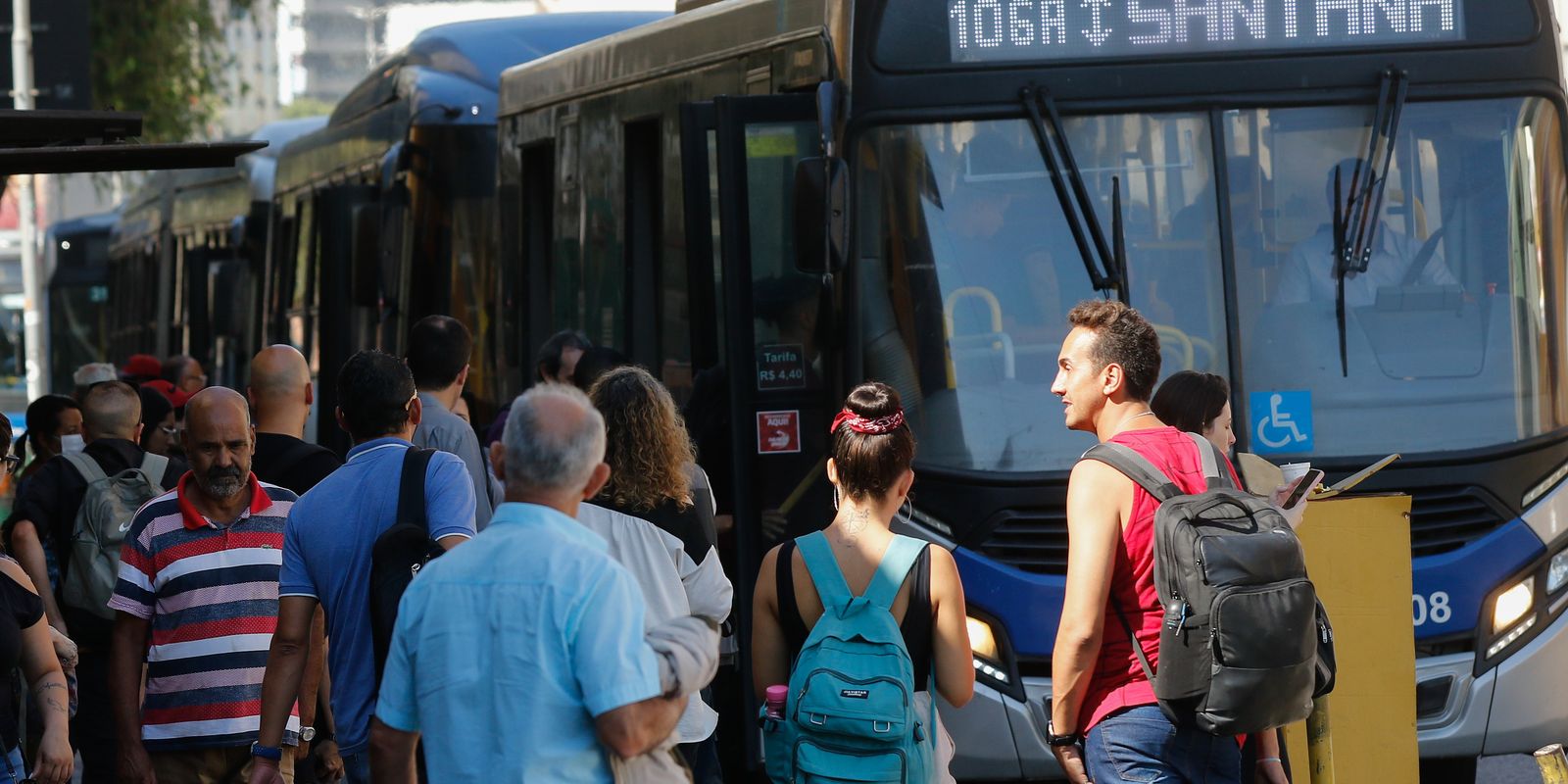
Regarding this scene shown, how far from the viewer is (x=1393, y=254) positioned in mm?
7434

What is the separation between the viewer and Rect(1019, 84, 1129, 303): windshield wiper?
24.1 feet

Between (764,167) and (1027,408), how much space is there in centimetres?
128

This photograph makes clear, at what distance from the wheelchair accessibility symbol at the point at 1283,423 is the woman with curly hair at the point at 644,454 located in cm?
275

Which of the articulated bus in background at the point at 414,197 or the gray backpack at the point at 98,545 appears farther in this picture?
the articulated bus in background at the point at 414,197

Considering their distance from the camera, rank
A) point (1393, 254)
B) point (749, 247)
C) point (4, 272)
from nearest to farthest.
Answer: point (1393, 254) < point (749, 247) < point (4, 272)

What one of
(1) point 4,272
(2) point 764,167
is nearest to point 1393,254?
(2) point 764,167

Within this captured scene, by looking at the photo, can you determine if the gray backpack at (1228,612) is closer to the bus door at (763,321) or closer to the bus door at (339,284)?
the bus door at (763,321)

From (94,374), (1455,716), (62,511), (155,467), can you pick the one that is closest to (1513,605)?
(1455,716)

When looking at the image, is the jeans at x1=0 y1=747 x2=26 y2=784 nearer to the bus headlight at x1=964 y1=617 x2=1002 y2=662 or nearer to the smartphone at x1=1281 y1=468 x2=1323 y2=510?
the smartphone at x1=1281 y1=468 x2=1323 y2=510

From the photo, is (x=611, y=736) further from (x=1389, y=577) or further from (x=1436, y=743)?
(x=1436, y=743)

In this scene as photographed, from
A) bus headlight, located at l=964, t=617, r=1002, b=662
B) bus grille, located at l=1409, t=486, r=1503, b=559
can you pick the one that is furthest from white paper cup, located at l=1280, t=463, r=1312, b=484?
bus grille, located at l=1409, t=486, r=1503, b=559

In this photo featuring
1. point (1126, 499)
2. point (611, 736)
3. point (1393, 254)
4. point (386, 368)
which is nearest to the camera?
point (611, 736)

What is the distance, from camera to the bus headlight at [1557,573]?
7.46 metres

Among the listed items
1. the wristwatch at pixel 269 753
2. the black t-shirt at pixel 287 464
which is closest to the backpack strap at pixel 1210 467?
the wristwatch at pixel 269 753
